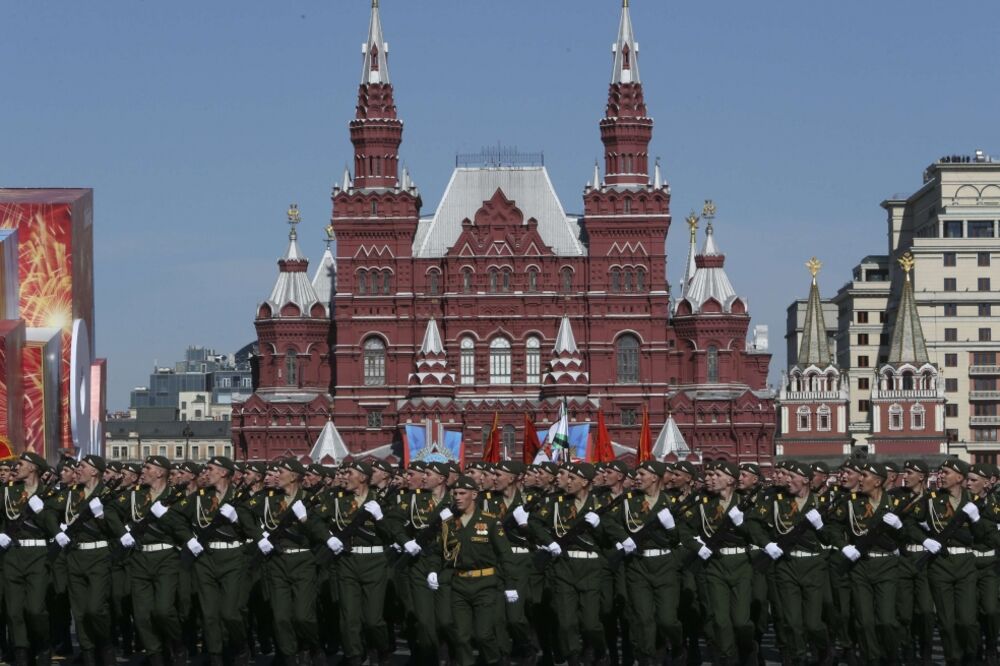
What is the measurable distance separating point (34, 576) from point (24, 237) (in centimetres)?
2826

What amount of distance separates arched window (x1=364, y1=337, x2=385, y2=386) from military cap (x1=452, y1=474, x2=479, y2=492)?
6926 centimetres

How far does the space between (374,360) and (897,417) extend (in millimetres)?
29346

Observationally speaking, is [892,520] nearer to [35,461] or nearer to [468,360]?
[35,461]

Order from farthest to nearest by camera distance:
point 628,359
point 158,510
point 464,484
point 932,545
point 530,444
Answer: point 628,359, point 530,444, point 158,510, point 932,545, point 464,484

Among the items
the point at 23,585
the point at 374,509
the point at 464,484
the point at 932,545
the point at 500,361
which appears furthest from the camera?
the point at 500,361

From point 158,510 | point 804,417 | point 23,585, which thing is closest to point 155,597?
point 158,510

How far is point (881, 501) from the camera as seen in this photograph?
21766mm

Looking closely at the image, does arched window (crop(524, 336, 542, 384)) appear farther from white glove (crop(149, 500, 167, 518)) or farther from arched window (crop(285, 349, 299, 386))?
white glove (crop(149, 500, 167, 518))

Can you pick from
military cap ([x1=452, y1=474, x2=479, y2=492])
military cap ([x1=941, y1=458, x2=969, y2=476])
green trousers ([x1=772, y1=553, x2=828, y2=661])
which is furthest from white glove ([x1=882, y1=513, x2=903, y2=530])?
military cap ([x1=452, y1=474, x2=479, y2=492])

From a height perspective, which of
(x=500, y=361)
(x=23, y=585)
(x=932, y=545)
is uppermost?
(x=500, y=361)

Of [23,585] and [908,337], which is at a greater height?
[908,337]

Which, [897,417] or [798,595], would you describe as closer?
[798,595]

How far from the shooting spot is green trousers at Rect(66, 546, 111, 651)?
2233cm

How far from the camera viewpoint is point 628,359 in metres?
89.1
